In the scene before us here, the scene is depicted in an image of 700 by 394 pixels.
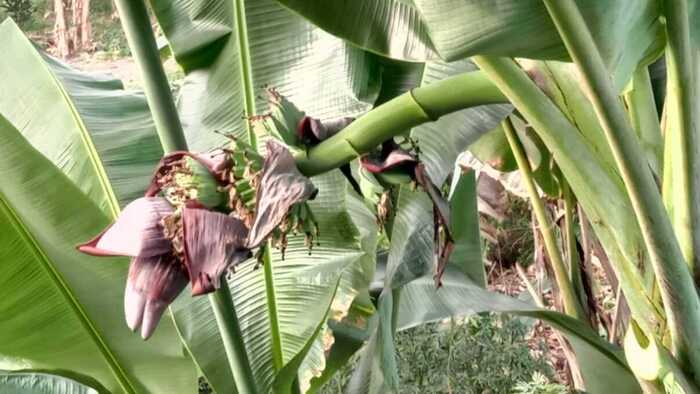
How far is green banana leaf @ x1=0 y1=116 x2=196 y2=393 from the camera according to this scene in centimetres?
65

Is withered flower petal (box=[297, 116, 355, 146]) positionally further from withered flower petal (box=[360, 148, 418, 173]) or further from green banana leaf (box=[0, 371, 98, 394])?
green banana leaf (box=[0, 371, 98, 394])

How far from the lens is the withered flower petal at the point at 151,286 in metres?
0.37

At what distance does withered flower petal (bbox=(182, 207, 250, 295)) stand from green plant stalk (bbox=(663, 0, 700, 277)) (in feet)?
0.86

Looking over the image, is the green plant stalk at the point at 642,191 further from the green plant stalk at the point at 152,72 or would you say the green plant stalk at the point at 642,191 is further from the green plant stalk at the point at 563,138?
the green plant stalk at the point at 152,72

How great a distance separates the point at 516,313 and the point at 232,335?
1.00ft

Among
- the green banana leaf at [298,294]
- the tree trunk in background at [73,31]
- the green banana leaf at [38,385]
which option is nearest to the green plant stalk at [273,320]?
the green banana leaf at [298,294]

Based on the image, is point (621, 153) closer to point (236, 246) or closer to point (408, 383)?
point (236, 246)

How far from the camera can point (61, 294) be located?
709 millimetres

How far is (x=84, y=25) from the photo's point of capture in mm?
4562

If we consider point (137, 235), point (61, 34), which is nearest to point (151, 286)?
point (137, 235)

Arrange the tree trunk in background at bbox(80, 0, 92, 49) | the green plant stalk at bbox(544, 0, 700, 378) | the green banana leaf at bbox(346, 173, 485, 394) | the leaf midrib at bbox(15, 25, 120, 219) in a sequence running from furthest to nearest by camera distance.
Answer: the tree trunk in background at bbox(80, 0, 92, 49) → the leaf midrib at bbox(15, 25, 120, 219) → the green banana leaf at bbox(346, 173, 485, 394) → the green plant stalk at bbox(544, 0, 700, 378)

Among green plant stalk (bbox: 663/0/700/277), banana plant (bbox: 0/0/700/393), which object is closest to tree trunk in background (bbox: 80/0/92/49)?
banana plant (bbox: 0/0/700/393)

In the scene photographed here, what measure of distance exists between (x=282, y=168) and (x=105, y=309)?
0.43m

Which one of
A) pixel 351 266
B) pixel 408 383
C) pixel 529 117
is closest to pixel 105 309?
pixel 351 266
